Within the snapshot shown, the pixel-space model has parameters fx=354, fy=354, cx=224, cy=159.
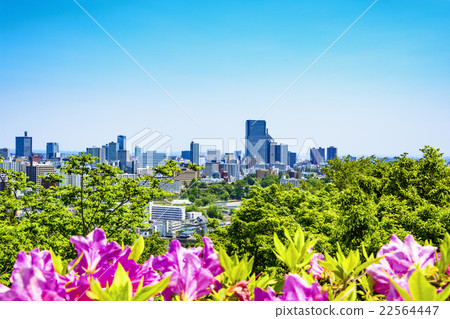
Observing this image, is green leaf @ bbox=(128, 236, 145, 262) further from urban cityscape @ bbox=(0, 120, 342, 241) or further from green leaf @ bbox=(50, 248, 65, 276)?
urban cityscape @ bbox=(0, 120, 342, 241)

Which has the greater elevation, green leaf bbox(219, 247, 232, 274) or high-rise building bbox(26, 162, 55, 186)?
green leaf bbox(219, 247, 232, 274)

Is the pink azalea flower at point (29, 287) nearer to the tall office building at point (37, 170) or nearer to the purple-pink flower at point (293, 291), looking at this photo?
the purple-pink flower at point (293, 291)

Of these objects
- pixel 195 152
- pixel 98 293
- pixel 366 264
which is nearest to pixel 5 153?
pixel 195 152

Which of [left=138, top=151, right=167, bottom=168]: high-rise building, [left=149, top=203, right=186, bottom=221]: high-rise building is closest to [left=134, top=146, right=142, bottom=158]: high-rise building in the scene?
[left=138, top=151, right=167, bottom=168]: high-rise building

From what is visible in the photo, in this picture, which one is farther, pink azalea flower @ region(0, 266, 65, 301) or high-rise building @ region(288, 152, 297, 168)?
high-rise building @ region(288, 152, 297, 168)

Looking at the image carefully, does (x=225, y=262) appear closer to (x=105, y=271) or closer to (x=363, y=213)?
(x=105, y=271)

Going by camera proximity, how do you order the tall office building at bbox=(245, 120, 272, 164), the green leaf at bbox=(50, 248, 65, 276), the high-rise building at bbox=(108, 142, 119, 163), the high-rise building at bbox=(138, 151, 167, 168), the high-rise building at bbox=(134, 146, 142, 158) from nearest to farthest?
the green leaf at bbox=(50, 248, 65, 276), the tall office building at bbox=(245, 120, 272, 164), the high-rise building at bbox=(134, 146, 142, 158), the high-rise building at bbox=(138, 151, 167, 168), the high-rise building at bbox=(108, 142, 119, 163)
